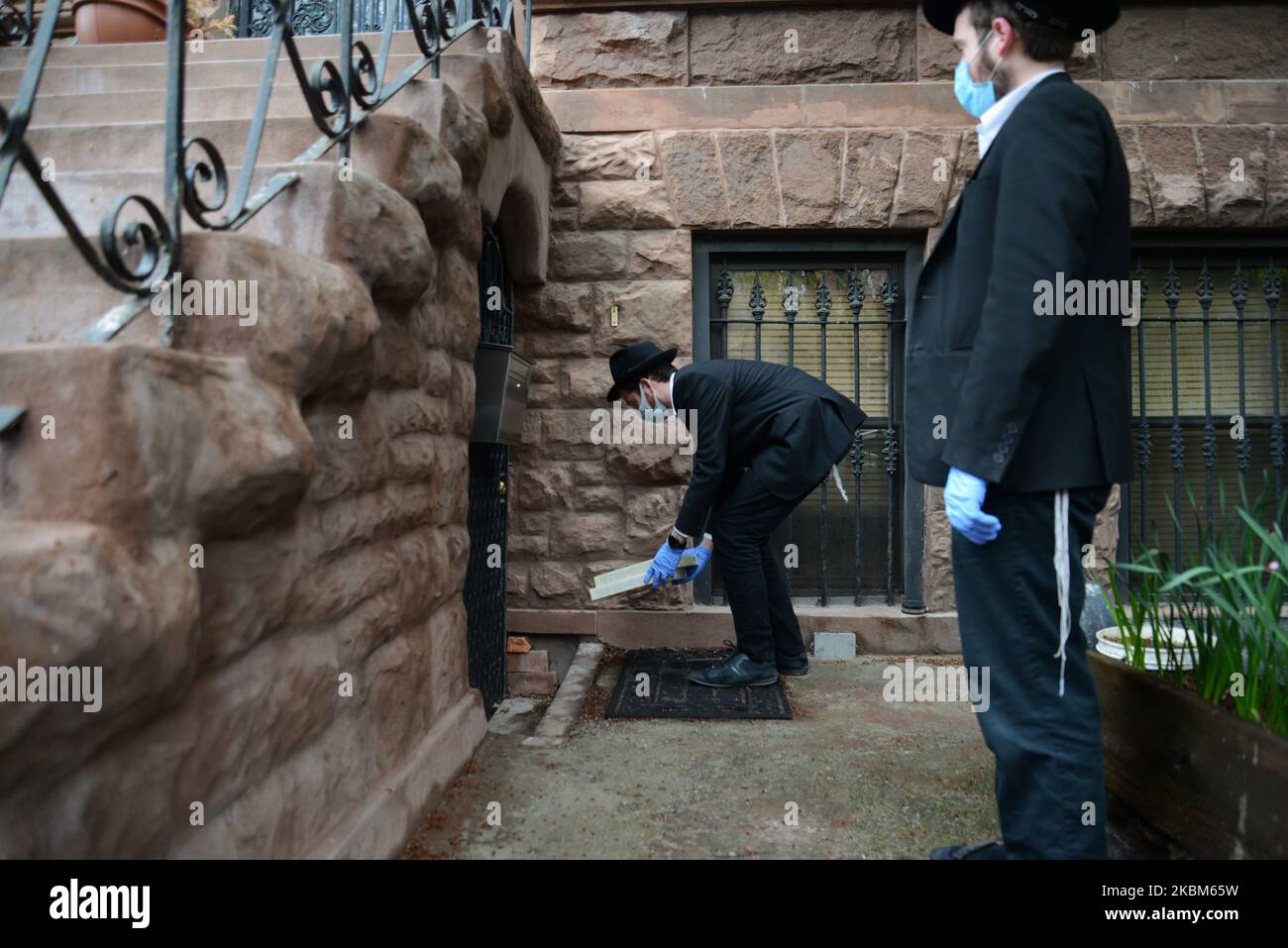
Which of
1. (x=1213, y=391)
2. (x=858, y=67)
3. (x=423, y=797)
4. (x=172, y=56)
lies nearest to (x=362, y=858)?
(x=423, y=797)

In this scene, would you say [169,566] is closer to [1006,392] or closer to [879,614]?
[1006,392]

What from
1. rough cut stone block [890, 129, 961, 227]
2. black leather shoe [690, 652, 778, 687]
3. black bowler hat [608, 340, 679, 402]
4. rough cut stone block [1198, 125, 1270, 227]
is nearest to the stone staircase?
black bowler hat [608, 340, 679, 402]

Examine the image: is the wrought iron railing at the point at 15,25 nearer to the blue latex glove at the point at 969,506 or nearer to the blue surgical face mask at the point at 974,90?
the blue surgical face mask at the point at 974,90

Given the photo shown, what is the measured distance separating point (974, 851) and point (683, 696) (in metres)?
1.69

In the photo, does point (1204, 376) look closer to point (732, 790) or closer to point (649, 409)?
point (649, 409)

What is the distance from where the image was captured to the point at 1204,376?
4.65 m

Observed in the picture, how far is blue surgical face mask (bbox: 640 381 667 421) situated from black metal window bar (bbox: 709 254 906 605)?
73 cm

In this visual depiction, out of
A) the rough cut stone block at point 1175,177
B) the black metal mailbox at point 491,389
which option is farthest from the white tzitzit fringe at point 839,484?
the rough cut stone block at point 1175,177

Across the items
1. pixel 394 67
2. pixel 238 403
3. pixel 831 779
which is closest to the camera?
pixel 238 403

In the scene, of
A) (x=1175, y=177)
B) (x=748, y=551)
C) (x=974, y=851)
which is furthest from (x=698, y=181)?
(x=974, y=851)

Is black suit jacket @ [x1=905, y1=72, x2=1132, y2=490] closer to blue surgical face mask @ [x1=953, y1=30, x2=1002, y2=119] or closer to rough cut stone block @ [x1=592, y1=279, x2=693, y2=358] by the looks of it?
blue surgical face mask @ [x1=953, y1=30, x2=1002, y2=119]

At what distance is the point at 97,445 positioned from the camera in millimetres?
1309

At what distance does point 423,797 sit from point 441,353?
1405 millimetres

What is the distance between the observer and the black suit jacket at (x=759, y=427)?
391cm
